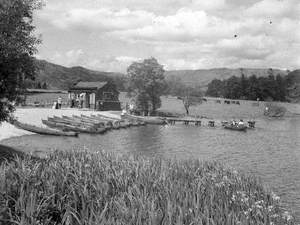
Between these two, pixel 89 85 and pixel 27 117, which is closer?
pixel 27 117

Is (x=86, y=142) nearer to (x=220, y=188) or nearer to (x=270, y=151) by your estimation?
(x=270, y=151)

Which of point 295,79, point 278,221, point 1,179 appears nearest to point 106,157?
point 1,179

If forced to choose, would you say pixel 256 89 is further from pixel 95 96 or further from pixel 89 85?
pixel 95 96

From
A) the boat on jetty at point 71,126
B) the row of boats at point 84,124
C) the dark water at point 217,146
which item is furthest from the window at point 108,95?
the boat on jetty at point 71,126

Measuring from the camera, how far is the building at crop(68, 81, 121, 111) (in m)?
92.8

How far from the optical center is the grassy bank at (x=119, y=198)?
524 inches

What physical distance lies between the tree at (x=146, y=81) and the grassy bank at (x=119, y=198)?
73.0 metres

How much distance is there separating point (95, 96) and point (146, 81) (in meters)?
12.1

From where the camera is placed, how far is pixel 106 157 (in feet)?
77.0

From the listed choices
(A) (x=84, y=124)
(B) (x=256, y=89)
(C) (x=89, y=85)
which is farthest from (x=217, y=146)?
(B) (x=256, y=89)

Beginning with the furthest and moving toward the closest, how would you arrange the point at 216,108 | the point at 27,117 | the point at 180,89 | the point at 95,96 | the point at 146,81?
the point at 216,108 < the point at 180,89 < the point at 146,81 < the point at 95,96 < the point at 27,117

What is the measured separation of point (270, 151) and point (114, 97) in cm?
5004

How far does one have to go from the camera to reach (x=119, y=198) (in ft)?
47.8

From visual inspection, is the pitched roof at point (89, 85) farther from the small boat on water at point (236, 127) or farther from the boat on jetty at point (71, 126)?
the small boat on water at point (236, 127)
